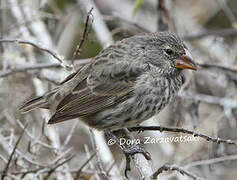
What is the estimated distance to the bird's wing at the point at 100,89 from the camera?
15.3ft

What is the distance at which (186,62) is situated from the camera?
4605 mm

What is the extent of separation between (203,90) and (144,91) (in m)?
2.74

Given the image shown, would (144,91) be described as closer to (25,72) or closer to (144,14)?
(25,72)

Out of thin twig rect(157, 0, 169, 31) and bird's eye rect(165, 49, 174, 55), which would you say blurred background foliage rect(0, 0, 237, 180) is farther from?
bird's eye rect(165, 49, 174, 55)

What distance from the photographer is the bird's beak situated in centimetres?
456

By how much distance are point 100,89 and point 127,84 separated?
284 millimetres

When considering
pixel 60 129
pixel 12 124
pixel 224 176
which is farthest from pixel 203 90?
pixel 12 124

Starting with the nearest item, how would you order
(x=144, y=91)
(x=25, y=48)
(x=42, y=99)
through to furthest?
(x=144, y=91) → (x=42, y=99) → (x=25, y=48)

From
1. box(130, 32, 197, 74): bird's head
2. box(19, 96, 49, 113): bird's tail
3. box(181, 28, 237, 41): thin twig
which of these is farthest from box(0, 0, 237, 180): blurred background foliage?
box(130, 32, 197, 74): bird's head

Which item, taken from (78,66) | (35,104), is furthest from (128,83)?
(78,66)

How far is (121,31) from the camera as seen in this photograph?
6.43 m

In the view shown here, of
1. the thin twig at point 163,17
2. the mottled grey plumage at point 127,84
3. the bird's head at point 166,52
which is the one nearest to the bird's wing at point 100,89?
the mottled grey plumage at point 127,84

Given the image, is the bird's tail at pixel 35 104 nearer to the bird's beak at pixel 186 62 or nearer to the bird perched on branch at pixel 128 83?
the bird perched on branch at pixel 128 83

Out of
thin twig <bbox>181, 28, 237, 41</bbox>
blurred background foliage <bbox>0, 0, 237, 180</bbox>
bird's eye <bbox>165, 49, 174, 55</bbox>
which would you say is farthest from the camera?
thin twig <bbox>181, 28, 237, 41</bbox>
